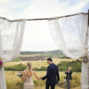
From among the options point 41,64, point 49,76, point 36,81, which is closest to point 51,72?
point 49,76

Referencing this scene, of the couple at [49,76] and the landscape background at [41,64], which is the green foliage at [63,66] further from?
the couple at [49,76]

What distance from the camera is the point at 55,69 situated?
3.55 metres

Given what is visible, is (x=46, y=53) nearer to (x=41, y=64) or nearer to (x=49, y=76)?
(x=41, y=64)

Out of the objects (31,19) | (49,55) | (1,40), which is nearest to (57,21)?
(31,19)

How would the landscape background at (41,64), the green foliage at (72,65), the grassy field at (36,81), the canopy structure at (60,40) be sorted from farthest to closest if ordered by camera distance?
1. the green foliage at (72,65)
2. the landscape background at (41,64)
3. the grassy field at (36,81)
4. the canopy structure at (60,40)


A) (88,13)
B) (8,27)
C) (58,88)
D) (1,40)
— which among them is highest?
(88,13)

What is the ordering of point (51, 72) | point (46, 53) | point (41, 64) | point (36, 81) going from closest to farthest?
point (51, 72), point (36, 81), point (46, 53), point (41, 64)

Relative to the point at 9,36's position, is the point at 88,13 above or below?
above

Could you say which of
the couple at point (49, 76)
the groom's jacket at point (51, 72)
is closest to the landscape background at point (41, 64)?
the couple at point (49, 76)

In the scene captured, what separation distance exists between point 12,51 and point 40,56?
3026 millimetres

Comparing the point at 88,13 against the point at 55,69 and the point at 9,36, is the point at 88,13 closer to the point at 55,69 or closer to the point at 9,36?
the point at 55,69

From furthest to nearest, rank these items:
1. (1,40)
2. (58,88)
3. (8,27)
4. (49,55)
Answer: (49,55) → (58,88) → (8,27) → (1,40)

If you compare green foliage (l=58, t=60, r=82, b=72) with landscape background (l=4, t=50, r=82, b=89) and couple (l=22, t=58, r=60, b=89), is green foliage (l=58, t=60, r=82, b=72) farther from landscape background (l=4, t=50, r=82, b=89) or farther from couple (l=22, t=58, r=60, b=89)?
couple (l=22, t=58, r=60, b=89)

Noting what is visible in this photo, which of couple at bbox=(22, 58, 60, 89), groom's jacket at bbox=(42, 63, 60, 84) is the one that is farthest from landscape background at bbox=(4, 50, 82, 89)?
groom's jacket at bbox=(42, 63, 60, 84)
